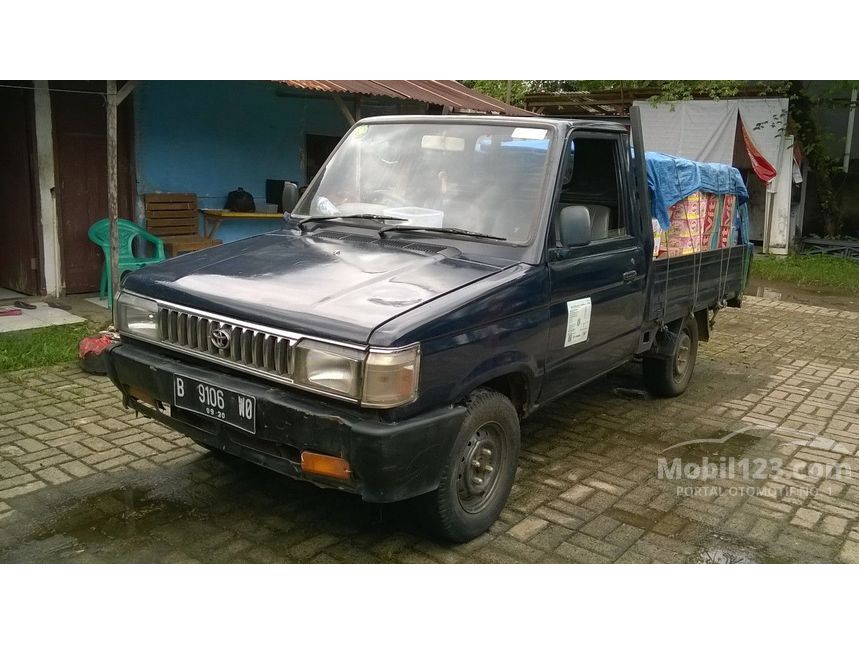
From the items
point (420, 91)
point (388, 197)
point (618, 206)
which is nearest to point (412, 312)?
point (388, 197)

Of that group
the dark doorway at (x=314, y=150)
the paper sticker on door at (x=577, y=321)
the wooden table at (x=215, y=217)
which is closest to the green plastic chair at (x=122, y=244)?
the wooden table at (x=215, y=217)

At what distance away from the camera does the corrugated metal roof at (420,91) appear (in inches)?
359

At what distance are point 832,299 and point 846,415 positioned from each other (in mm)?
6629

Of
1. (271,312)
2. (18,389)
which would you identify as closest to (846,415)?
(271,312)

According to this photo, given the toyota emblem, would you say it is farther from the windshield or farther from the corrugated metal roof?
the corrugated metal roof

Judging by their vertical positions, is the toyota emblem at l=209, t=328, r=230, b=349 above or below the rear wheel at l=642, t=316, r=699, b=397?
above

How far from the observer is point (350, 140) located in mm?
4754

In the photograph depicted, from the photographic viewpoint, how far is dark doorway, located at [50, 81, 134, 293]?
852cm

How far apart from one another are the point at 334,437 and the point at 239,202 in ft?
25.0

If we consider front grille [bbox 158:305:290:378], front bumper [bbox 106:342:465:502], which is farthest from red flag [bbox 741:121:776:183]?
front grille [bbox 158:305:290:378]

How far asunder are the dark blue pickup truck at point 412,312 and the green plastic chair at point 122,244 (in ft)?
15.2

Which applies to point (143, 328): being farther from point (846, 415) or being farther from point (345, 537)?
point (846, 415)

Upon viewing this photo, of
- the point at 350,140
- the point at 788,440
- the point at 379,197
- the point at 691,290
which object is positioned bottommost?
the point at 788,440

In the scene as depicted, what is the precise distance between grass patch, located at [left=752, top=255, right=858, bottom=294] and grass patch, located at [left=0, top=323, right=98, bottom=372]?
1144cm
